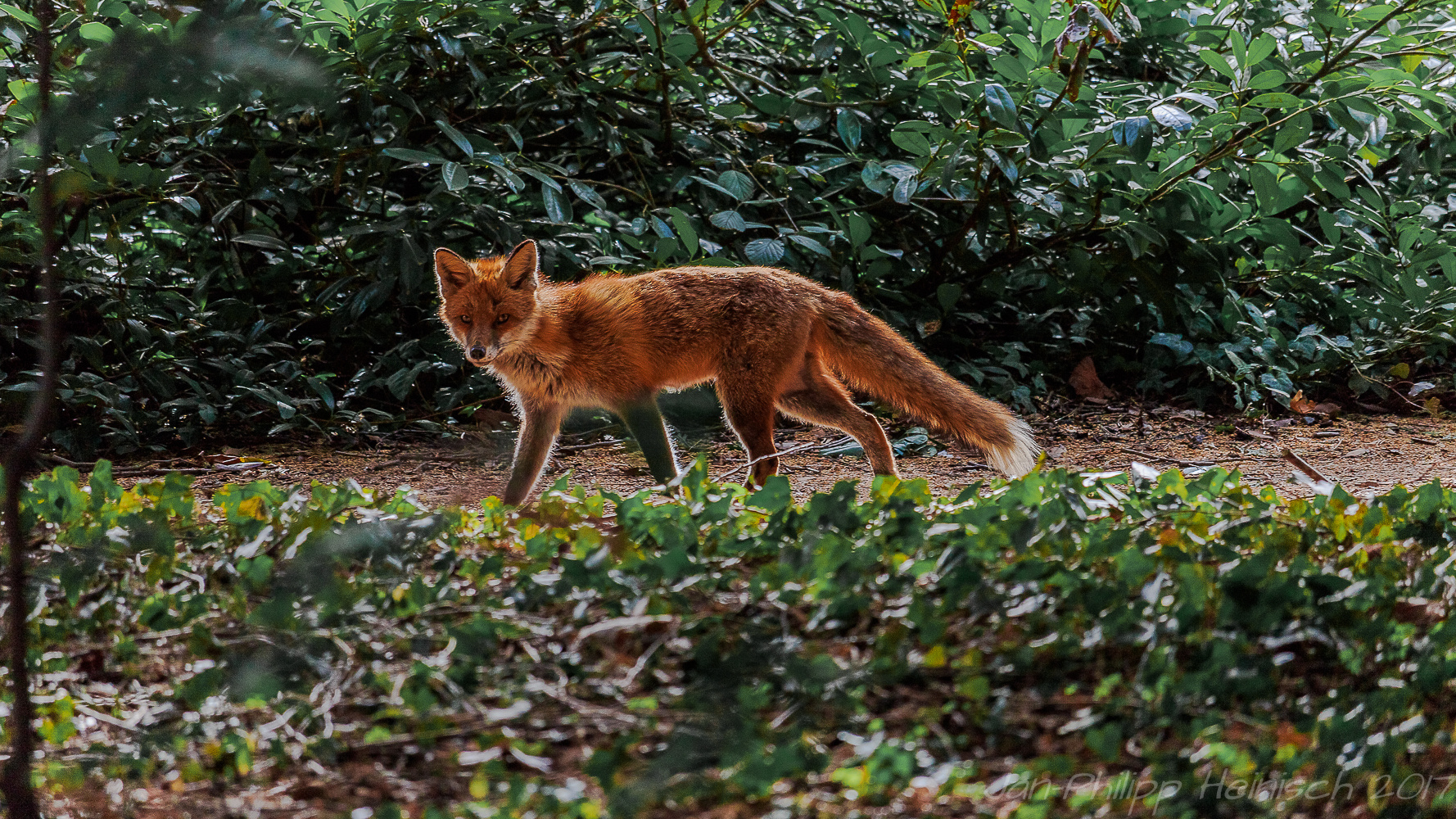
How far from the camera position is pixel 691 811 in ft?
7.03

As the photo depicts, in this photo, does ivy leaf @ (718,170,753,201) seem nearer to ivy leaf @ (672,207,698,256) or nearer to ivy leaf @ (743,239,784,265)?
ivy leaf @ (743,239,784,265)

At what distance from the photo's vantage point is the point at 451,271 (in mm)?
5375

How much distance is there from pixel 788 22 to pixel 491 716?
6.37m

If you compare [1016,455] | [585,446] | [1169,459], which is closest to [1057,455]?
[1169,459]

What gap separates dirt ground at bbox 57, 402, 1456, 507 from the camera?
5.59 metres

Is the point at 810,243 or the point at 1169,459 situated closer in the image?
the point at 1169,459

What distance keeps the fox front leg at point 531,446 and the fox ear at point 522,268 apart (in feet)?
1.80

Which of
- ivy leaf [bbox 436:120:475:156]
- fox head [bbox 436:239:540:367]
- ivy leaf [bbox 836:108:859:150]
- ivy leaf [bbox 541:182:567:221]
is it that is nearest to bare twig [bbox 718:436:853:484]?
fox head [bbox 436:239:540:367]

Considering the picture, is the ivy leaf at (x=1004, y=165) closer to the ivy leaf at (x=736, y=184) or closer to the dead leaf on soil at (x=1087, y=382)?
the ivy leaf at (x=736, y=184)

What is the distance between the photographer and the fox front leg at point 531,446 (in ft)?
16.7

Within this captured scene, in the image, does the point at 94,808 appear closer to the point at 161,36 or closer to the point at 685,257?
the point at 161,36

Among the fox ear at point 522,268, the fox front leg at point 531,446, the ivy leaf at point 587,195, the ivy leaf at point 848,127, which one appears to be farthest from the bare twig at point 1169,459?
the fox ear at point 522,268

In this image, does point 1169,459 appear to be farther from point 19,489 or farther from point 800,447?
point 19,489

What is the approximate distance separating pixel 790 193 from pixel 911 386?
2413 millimetres
